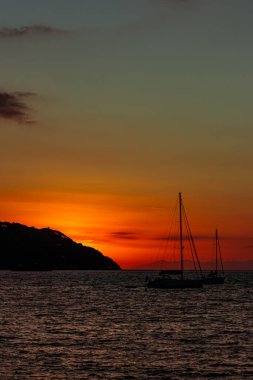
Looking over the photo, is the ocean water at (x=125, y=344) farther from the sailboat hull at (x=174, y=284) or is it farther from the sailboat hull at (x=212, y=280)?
the sailboat hull at (x=212, y=280)

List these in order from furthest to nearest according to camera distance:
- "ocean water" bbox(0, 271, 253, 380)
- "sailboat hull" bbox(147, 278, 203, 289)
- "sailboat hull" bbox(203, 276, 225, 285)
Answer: "sailboat hull" bbox(203, 276, 225, 285) → "sailboat hull" bbox(147, 278, 203, 289) → "ocean water" bbox(0, 271, 253, 380)

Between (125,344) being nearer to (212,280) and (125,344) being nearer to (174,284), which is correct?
(174,284)

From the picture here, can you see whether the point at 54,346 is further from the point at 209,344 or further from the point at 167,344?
the point at 209,344

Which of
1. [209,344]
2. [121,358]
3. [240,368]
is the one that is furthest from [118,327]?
[240,368]

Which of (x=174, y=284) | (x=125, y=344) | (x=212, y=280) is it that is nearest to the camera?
(x=125, y=344)

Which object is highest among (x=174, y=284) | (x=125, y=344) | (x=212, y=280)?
(x=212, y=280)

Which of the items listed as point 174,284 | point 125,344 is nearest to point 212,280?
point 174,284

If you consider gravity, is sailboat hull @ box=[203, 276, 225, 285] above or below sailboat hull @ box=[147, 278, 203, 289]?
above

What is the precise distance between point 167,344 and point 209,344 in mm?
3715

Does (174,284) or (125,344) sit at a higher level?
(174,284)

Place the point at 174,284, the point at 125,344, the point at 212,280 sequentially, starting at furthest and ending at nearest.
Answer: the point at 212,280 → the point at 174,284 → the point at 125,344

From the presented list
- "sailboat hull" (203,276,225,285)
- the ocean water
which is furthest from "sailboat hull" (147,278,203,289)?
the ocean water

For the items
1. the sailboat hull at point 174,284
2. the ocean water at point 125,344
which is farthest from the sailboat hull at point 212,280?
the ocean water at point 125,344

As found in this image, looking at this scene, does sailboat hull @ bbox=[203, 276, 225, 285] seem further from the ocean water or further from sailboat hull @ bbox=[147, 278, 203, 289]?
the ocean water
